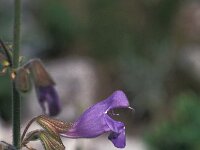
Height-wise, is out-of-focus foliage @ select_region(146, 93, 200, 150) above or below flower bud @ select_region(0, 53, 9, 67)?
below

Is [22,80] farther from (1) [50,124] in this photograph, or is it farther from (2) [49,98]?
(2) [49,98]

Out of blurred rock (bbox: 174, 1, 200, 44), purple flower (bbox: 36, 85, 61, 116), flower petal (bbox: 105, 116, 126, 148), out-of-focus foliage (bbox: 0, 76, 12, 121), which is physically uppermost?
flower petal (bbox: 105, 116, 126, 148)

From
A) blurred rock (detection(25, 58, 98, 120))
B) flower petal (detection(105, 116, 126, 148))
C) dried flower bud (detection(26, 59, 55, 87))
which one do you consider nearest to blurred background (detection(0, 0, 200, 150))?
blurred rock (detection(25, 58, 98, 120))

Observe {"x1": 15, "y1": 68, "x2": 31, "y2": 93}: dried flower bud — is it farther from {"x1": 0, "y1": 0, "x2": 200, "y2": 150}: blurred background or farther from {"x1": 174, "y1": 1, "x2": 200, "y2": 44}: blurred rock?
{"x1": 174, "y1": 1, "x2": 200, "y2": 44}: blurred rock

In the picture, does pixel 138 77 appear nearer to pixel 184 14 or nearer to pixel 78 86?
pixel 78 86

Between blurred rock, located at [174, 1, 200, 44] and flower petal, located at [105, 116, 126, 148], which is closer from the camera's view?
flower petal, located at [105, 116, 126, 148]

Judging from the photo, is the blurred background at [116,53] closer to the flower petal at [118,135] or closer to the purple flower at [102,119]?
the purple flower at [102,119]
